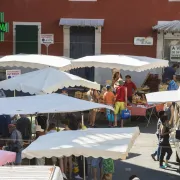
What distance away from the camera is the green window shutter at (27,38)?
80.9ft

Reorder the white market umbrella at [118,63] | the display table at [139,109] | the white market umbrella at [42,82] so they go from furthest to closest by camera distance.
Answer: the white market umbrella at [118,63]
the display table at [139,109]
the white market umbrella at [42,82]

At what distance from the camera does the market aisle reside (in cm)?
1299

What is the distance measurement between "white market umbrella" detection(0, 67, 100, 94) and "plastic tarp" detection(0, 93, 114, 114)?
2.15 m

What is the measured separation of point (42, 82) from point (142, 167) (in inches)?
158

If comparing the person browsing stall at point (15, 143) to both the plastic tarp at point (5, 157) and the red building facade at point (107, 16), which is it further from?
the red building facade at point (107, 16)

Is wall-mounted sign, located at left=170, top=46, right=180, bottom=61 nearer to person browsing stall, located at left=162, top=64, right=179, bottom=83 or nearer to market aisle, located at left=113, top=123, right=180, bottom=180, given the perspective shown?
person browsing stall, located at left=162, top=64, right=179, bottom=83

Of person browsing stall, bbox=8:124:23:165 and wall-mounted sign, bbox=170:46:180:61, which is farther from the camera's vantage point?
wall-mounted sign, bbox=170:46:180:61

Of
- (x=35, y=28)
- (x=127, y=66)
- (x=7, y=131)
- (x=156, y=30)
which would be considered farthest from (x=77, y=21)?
(x=7, y=131)

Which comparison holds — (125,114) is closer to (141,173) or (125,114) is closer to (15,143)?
(141,173)

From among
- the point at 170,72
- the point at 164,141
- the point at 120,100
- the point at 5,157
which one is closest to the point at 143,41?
the point at 170,72

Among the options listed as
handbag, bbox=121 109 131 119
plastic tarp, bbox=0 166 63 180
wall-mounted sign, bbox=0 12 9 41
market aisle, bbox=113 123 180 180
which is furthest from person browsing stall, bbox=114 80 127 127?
plastic tarp, bbox=0 166 63 180

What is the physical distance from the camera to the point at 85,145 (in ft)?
32.4

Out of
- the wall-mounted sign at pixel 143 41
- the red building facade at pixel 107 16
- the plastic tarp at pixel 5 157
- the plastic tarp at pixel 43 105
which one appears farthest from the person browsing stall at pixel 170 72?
the plastic tarp at pixel 5 157

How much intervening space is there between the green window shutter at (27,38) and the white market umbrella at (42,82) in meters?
8.26
